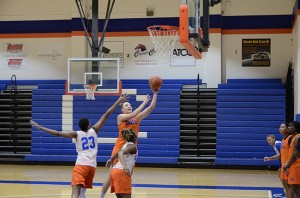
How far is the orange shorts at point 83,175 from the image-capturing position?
6.80 meters

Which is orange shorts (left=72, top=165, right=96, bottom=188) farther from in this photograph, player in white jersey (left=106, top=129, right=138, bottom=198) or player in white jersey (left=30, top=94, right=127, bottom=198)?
player in white jersey (left=106, top=129, right=138, bottom=198)

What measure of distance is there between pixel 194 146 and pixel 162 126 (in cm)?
117

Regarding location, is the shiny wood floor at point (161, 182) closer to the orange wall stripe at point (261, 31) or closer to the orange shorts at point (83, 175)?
the orange shorts at point (83, 175)

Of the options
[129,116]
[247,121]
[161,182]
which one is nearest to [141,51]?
[247,121]

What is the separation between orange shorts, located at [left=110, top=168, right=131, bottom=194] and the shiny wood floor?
Result: 12.0ft

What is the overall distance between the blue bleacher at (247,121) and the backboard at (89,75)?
11.5ft

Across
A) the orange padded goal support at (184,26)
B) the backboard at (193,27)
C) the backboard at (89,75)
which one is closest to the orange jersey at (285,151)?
the backboard at (193,27)

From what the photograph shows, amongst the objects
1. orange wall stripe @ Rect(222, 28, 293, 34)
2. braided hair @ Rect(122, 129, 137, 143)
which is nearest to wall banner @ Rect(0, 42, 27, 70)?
orange wall stripe @ Rect(222, 28, 293, 34)

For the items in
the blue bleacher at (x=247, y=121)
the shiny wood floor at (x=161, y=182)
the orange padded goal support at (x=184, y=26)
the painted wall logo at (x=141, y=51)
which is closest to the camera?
the orange padded goal support at (x=184, y=26)

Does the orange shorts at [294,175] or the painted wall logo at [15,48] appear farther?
the painted wall logo at [15,48]

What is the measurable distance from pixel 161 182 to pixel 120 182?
5.94 m

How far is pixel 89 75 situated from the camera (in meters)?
13.8

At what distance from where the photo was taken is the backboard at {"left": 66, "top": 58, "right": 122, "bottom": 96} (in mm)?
13836

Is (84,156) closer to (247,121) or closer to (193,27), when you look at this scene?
(193,27)
